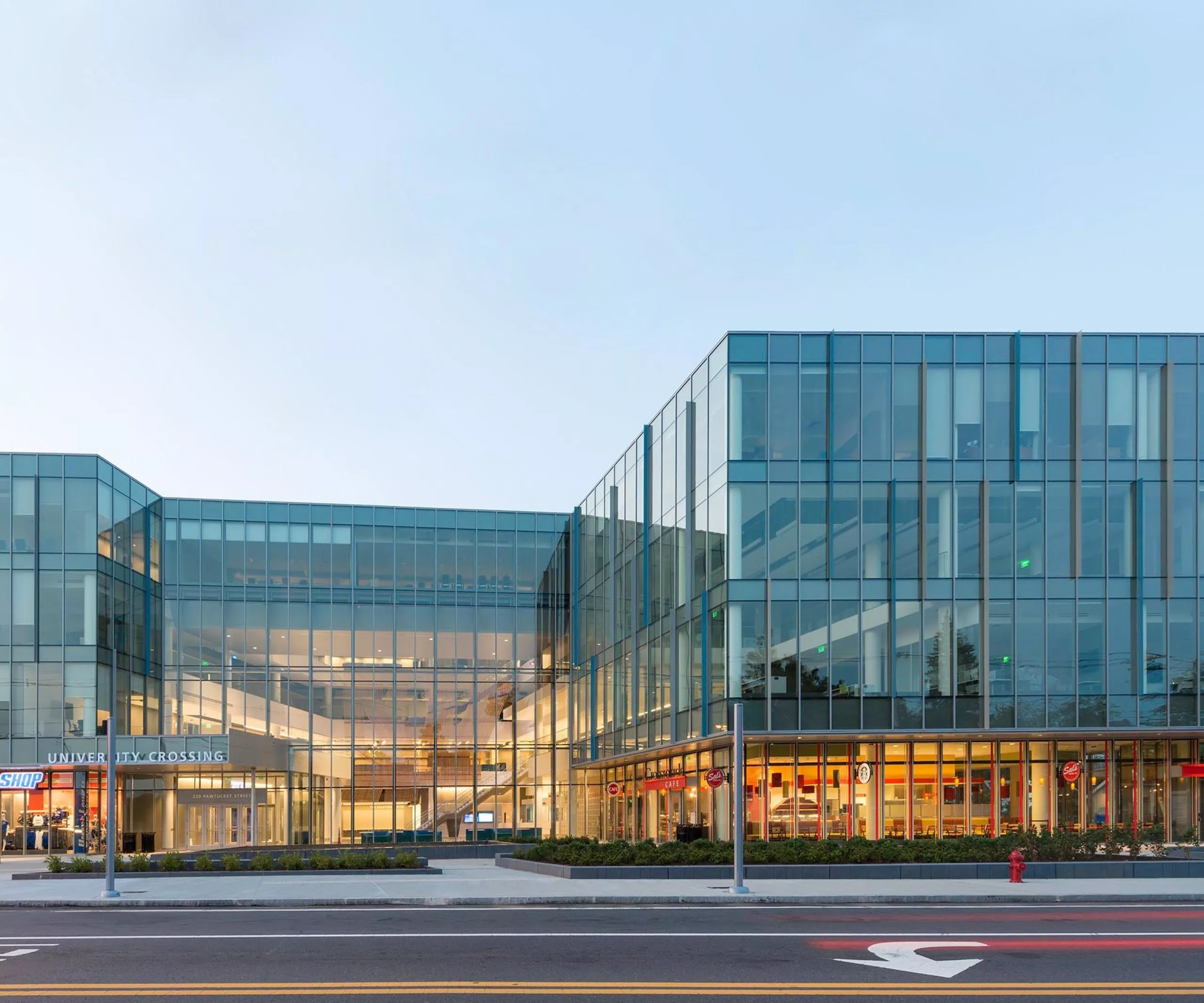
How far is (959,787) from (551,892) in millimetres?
19000

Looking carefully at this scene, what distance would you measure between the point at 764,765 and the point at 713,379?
41.4ft

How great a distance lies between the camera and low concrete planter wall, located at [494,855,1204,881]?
30.9 metres

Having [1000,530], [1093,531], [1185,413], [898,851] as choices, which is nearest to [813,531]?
[1000,530]

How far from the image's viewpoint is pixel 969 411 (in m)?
40.5

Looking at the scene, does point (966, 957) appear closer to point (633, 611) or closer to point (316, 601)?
point (633, 611)

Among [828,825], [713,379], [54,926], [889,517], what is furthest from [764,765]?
[54,926]

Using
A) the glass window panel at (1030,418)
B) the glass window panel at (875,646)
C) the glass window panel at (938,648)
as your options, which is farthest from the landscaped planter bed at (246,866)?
the glass window panel at (1030,418)

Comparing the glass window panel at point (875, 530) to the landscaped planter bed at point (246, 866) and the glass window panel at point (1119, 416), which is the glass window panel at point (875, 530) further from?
the landscaped planter bed at point (246, 866)

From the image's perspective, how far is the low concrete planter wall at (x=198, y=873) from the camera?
34.4 meters

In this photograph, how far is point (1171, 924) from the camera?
21.6 metres

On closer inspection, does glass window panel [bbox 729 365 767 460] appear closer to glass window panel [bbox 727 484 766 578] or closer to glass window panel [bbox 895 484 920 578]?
glass window panel [bbox 727 484 766 578]

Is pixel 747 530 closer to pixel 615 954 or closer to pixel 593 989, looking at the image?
pixel 615 954

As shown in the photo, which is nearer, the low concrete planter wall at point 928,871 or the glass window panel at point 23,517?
the low concrete planter wall at point 928,871

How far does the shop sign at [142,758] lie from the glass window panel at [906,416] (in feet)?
94.5
